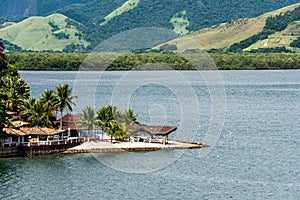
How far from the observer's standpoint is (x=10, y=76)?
14175 cm

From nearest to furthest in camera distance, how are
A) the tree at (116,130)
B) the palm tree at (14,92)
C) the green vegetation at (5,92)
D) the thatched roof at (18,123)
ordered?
the green vegetation at (5,92) < the thatched roof at (18,123) < the tree at (116,130) < the palm tree at (14,92)

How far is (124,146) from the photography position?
118 m

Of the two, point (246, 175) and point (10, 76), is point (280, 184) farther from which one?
point (10, 76)

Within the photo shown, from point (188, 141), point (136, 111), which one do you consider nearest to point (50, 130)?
point (188, 141)

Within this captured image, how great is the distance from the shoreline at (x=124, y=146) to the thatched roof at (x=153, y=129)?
223cm

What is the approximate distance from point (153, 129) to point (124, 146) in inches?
286

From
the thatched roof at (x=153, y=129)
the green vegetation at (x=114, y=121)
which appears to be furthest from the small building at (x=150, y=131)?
the green vegetation at (x=114, y=121)

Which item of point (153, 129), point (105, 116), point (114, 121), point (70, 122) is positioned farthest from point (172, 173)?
point (70, 122)

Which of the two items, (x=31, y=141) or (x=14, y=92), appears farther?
(x=14, y=92)

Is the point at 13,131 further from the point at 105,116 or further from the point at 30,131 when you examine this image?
the point at 105,116

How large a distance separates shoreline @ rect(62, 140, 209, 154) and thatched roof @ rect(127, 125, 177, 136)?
2.23 m

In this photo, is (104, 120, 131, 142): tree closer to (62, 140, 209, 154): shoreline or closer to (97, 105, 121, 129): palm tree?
(97, 105, 121, 129): palm tree

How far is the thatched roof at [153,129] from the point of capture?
122 meters

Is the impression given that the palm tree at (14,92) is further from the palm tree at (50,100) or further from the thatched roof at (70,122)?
the thatched roof at (70,122)
